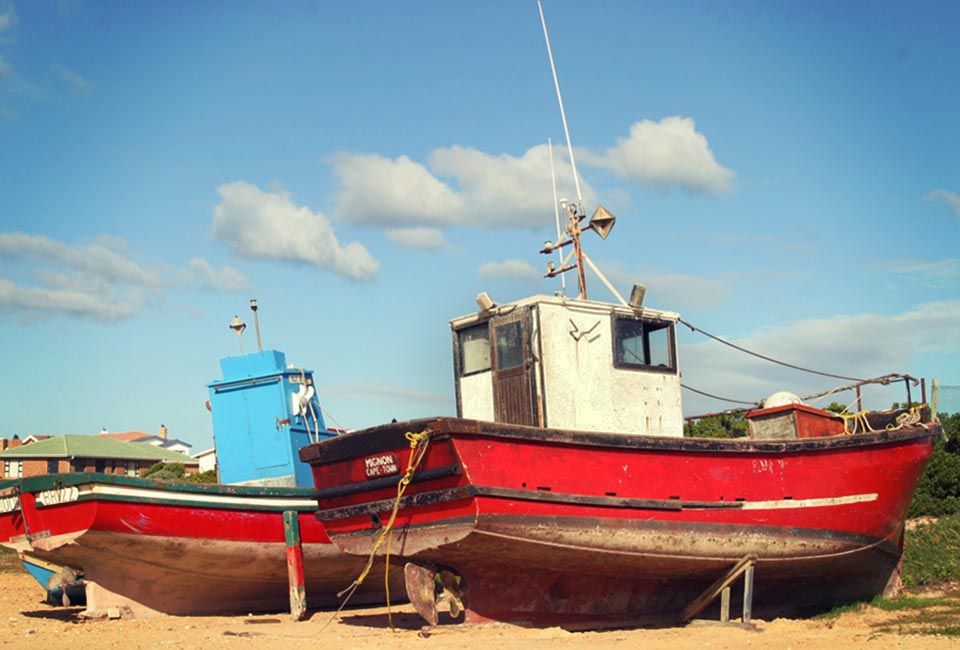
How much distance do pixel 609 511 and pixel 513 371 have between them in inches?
81.3

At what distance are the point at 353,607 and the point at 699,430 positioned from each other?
265 inches

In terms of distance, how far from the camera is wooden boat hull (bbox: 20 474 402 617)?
11.5m

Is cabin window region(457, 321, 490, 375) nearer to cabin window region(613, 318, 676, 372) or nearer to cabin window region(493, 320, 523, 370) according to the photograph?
cabin window region(493, 320, 523, 370)

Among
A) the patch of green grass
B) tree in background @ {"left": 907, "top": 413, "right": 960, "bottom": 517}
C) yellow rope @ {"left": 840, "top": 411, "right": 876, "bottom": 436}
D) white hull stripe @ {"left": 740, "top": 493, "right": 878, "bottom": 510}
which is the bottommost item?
the patch of green grass

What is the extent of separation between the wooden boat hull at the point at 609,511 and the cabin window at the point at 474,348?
1.97 m

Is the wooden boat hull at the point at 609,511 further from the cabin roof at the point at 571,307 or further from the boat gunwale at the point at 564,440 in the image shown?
the cabin roof at the point at 571,307

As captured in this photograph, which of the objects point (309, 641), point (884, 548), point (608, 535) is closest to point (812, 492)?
point (884, 548)

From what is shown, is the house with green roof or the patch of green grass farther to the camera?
the house with green roof

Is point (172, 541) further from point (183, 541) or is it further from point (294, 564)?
point (294, 564)

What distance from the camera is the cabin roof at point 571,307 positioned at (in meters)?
11.0

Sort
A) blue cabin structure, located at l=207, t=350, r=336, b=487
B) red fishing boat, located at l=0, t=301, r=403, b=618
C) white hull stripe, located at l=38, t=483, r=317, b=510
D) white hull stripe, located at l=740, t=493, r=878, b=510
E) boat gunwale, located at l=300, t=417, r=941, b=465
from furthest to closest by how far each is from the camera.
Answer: blue cabin structure, located at l=207, t=350, r=336, b=487 < red fishing boat, located at l=0, t=301, r=403, b=618 < white hull stripe, located at l=38, t=483, r=317, b=510 < white hull stripe, located at l=740, t=493, r=878, b=510 < boat gunwale, located at l=300, t=417, r=941, b=465

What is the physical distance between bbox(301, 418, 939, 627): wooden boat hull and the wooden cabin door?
4.45 ft

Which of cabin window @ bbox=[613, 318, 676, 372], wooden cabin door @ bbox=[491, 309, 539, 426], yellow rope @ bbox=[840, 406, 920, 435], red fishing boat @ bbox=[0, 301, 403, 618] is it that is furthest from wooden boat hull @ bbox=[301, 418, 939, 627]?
red fishing boat @ bbox=[0, 301, 403, 618]

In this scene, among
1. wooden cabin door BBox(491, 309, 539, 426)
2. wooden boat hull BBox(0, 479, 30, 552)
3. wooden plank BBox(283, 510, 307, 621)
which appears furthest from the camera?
wooden boat hull BBox(0, 479, 30, 552)
